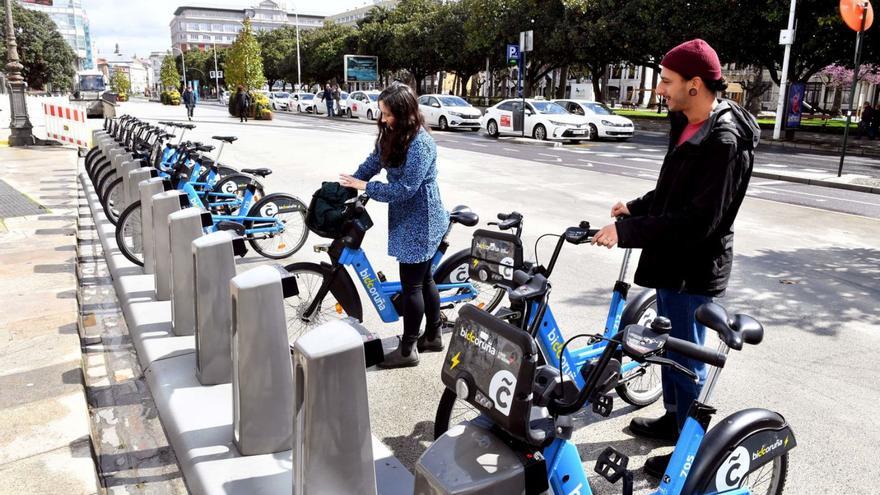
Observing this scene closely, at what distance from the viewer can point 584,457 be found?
3.31 metres

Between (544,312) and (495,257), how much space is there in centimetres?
61

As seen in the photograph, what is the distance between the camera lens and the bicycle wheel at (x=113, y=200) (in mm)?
7570

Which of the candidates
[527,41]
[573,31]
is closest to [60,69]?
[573,31]

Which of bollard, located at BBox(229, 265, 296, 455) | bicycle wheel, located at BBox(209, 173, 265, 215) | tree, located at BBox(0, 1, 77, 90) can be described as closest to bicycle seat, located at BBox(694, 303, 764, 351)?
bollard, located at BBox(229, 265, 296, 455)

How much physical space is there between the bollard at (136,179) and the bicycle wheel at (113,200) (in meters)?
0.61

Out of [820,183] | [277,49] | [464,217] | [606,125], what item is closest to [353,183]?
[464,217]

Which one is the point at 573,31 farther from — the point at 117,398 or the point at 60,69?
the point at 60,69

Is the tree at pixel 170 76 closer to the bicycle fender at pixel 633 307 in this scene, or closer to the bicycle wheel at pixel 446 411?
the bicycle fender at pixel 633 307

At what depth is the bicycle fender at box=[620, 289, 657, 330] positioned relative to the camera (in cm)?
355

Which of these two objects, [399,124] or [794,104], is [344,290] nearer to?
[399,124]

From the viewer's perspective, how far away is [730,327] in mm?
2111

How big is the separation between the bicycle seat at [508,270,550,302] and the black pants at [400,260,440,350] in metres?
1.42

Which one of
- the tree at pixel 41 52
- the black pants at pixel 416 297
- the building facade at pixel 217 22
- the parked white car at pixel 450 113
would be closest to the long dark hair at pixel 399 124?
the black pants at pixel 416 297

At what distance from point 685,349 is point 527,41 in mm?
21973
